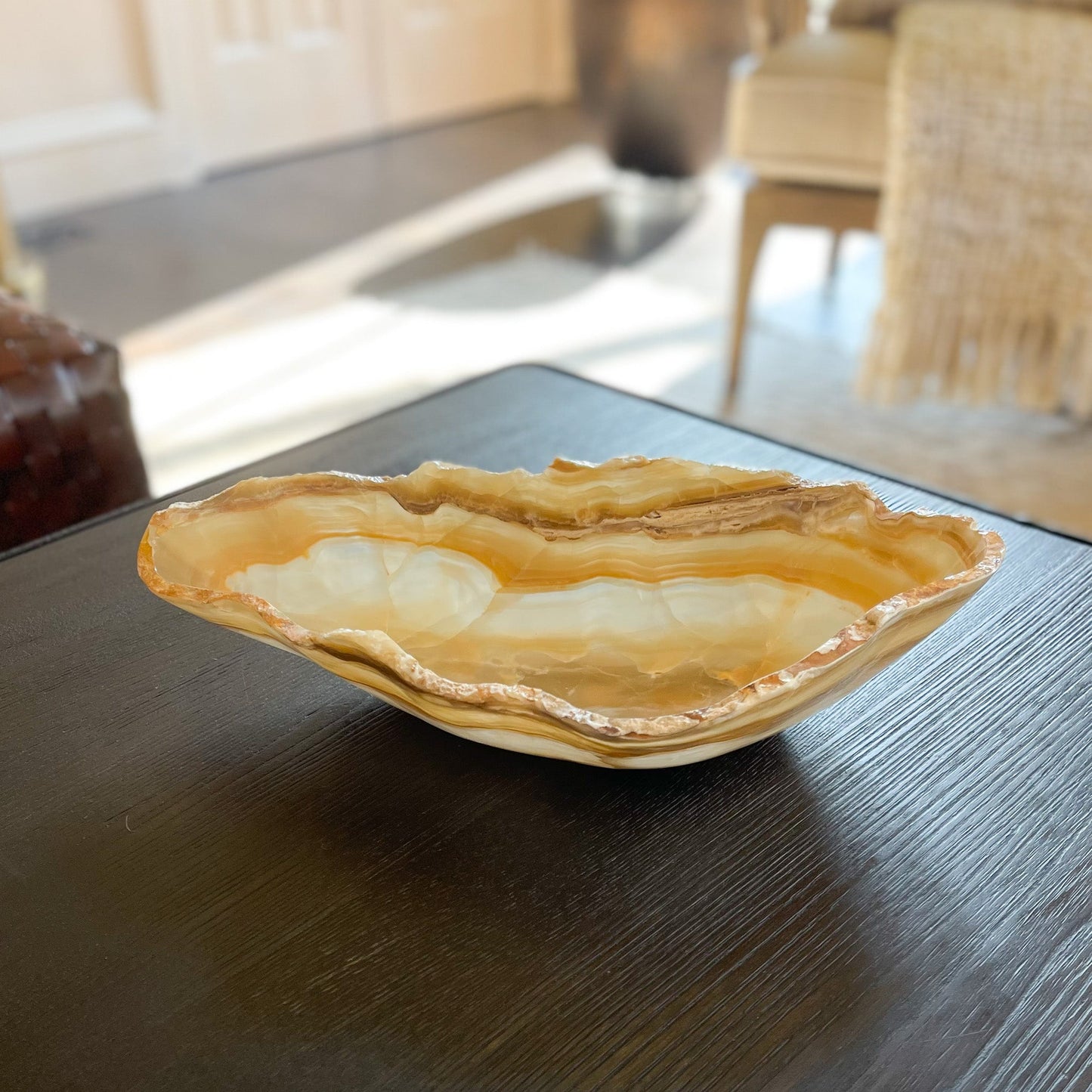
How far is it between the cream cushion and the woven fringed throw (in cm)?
6

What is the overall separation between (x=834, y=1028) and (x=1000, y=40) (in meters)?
1.37

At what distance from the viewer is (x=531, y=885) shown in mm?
472

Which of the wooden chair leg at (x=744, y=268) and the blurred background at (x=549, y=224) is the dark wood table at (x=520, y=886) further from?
the wooden chair leg at (x=744, y=268)

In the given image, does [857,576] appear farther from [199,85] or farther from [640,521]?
[199,85]

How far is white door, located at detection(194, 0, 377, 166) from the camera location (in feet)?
8.91

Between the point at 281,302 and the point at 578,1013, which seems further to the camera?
the point at 281,302

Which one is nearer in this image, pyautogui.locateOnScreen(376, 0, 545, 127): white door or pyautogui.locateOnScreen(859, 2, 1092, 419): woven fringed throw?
pyautogui.locateOnScreen(859, 2, 1092, 419): woven fringed throw

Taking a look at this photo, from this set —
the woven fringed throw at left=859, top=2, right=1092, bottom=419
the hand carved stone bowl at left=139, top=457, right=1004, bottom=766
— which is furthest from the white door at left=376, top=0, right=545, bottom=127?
the hand carved stone bowl at left=139, top=457, right=1004, bottom=766

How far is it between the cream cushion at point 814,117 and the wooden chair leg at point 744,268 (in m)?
0.04

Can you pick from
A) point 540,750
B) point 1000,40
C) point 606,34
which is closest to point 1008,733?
point 540,750

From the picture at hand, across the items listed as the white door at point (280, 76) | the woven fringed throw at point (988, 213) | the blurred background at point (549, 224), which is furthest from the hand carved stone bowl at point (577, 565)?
the white door at point (280, 76)

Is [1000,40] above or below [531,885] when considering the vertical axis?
above

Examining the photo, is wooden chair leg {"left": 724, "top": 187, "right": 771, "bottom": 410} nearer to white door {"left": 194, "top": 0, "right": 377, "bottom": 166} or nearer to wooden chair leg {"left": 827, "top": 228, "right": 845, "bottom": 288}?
wooden chair leg {"left": 827, "top": 228, "right": 845, "bottom": 288}

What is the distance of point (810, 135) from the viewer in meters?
1.52
